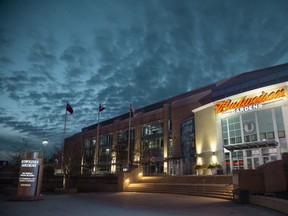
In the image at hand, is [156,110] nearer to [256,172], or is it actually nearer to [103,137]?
[103,137]

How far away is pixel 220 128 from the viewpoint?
→ 3600cm

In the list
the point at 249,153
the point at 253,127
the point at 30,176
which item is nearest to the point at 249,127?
the point at 253,127

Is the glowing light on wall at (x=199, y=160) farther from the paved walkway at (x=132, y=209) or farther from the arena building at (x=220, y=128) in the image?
the paved walkway at (x=132, y=209)

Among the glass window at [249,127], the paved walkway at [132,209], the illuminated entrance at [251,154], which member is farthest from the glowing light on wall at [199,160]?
the paved walkway at [132,209]

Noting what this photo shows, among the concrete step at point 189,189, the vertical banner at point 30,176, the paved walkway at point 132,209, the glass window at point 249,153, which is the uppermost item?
the glass window at point 249,153

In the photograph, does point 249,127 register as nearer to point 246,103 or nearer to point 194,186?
point 246,103

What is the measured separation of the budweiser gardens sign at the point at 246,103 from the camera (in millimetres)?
29812

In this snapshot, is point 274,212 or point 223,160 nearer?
point 274,212

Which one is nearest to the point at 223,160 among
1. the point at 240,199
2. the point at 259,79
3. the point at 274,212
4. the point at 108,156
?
the point at 259,79

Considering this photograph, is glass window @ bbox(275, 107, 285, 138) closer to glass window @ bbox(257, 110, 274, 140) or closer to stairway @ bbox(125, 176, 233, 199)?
glass window @ bbox(257, 110, 274, 140)

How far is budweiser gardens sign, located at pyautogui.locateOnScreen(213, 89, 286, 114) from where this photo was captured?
29812 mm

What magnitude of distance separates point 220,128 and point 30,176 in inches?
1037

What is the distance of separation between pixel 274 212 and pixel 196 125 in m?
29.0

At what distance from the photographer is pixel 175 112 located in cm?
5431
